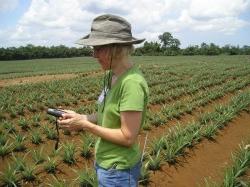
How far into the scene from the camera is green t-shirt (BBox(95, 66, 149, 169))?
2.18 m

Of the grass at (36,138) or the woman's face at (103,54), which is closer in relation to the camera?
the woman's face at (103,54)

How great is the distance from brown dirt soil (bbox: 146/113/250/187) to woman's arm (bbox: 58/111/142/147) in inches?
134

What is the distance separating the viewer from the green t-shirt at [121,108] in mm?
2182

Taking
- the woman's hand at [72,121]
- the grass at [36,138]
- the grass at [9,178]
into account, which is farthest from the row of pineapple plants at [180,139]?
the woman's hand at [72,121]

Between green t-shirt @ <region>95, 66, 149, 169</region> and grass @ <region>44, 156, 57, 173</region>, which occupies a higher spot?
green t-shirt @ <region>95, 66, 149, 169</region>

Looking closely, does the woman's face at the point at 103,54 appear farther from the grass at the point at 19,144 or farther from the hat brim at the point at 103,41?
the grass at the point at 19,144

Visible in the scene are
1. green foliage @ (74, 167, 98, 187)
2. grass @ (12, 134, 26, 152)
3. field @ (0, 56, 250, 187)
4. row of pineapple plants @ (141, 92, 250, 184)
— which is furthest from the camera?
grass @ (12, 134, 26, 152)

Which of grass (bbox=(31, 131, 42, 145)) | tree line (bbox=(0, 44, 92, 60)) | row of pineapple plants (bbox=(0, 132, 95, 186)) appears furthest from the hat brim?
tree line (bbox=(0, 44, 92, 60))

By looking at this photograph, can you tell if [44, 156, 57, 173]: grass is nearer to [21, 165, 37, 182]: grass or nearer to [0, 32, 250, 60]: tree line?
[21, 165, 37, 182]: grass

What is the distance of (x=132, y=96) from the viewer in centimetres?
217

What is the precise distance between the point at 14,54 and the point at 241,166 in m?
76.2

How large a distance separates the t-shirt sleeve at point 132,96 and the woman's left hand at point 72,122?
34cm

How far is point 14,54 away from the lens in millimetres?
76250

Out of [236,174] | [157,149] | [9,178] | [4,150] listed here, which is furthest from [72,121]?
[4,150]
